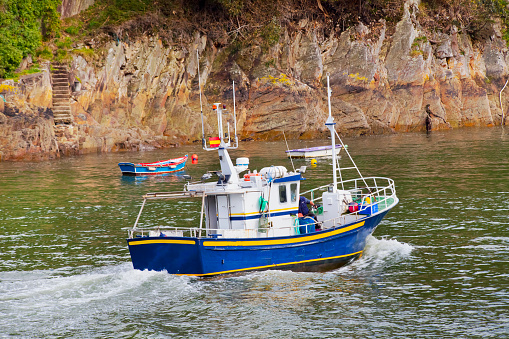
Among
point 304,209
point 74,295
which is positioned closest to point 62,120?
point 304,209

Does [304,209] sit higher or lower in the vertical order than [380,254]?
higher

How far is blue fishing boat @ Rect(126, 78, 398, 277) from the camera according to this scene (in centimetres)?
1961

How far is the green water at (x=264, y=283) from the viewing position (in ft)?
52.4

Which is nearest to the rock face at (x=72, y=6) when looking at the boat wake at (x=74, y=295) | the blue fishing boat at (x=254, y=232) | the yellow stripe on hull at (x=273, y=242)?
the boat wake at (x=74, y=295)

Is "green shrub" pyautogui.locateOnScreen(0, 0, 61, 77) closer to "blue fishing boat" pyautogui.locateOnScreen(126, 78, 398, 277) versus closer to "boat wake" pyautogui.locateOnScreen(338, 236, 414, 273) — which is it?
"blue fishing boat" pyautogui.locateOnScreen(126, 78, 398, 277)

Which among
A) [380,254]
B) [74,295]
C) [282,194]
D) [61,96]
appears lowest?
[380,254]

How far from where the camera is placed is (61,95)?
68.4 meters

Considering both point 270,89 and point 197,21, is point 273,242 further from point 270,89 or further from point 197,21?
point 197,21

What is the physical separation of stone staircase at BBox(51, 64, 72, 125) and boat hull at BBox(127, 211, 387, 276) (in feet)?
166

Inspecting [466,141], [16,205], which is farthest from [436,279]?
[466,141]

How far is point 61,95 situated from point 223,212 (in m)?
52.6

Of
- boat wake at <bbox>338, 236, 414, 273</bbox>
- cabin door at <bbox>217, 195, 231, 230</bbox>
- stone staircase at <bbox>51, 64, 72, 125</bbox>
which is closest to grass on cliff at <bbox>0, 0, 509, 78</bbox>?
stone staircase at <bbox>51, 64, 72, 125</bbox>

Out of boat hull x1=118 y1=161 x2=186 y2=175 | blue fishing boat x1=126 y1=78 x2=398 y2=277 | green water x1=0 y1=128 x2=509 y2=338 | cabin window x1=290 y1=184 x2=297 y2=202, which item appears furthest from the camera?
boat hull x1=118 y1=161 x2=186 y2=175

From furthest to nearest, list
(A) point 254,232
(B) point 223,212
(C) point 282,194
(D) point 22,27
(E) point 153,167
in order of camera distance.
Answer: (D) point 22,27
(E) point 153,167
(C) point 282,194
(B) point 223,212
(A) point 254,232
